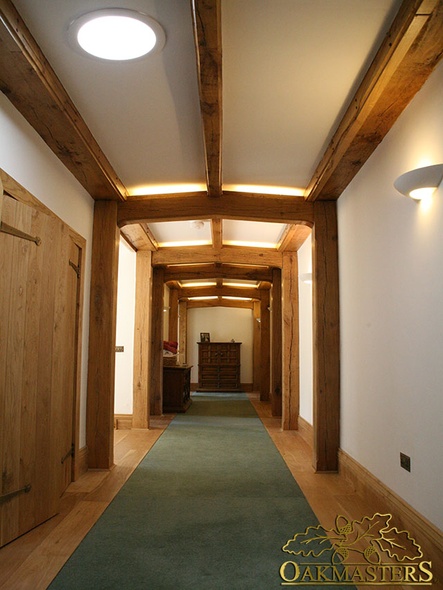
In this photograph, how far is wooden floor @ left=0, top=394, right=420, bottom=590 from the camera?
235 cm

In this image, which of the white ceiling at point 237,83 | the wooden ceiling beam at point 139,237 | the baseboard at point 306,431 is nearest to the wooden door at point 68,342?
the white ceiling at point 237,83

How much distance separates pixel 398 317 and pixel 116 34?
2.17 meters

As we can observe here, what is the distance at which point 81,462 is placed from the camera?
413 cm

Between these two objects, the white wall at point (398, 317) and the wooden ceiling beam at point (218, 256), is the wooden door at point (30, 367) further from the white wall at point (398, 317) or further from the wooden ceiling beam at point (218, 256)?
the wooden ceiling beam at point (218, 256)

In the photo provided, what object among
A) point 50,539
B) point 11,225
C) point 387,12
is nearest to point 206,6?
point 387,12

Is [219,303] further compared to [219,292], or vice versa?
[219,303]

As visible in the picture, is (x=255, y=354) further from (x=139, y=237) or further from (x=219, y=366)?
(x=139, y=237)

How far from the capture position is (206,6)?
1.97 meters

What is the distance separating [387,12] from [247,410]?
7.34m

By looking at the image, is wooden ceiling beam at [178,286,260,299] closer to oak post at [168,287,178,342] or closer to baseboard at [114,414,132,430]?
oak post at [168,287,178,342]

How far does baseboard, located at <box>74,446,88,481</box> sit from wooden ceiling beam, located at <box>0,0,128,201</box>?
7.47 ft

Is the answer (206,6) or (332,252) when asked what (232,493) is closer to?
(332,252)

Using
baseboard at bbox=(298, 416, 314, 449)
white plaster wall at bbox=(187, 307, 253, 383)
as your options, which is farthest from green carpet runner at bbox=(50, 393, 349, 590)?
white plaster wall at bbox=(187, 307, 253, 383)

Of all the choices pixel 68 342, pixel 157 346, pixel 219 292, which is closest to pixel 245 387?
pixel 219 292
